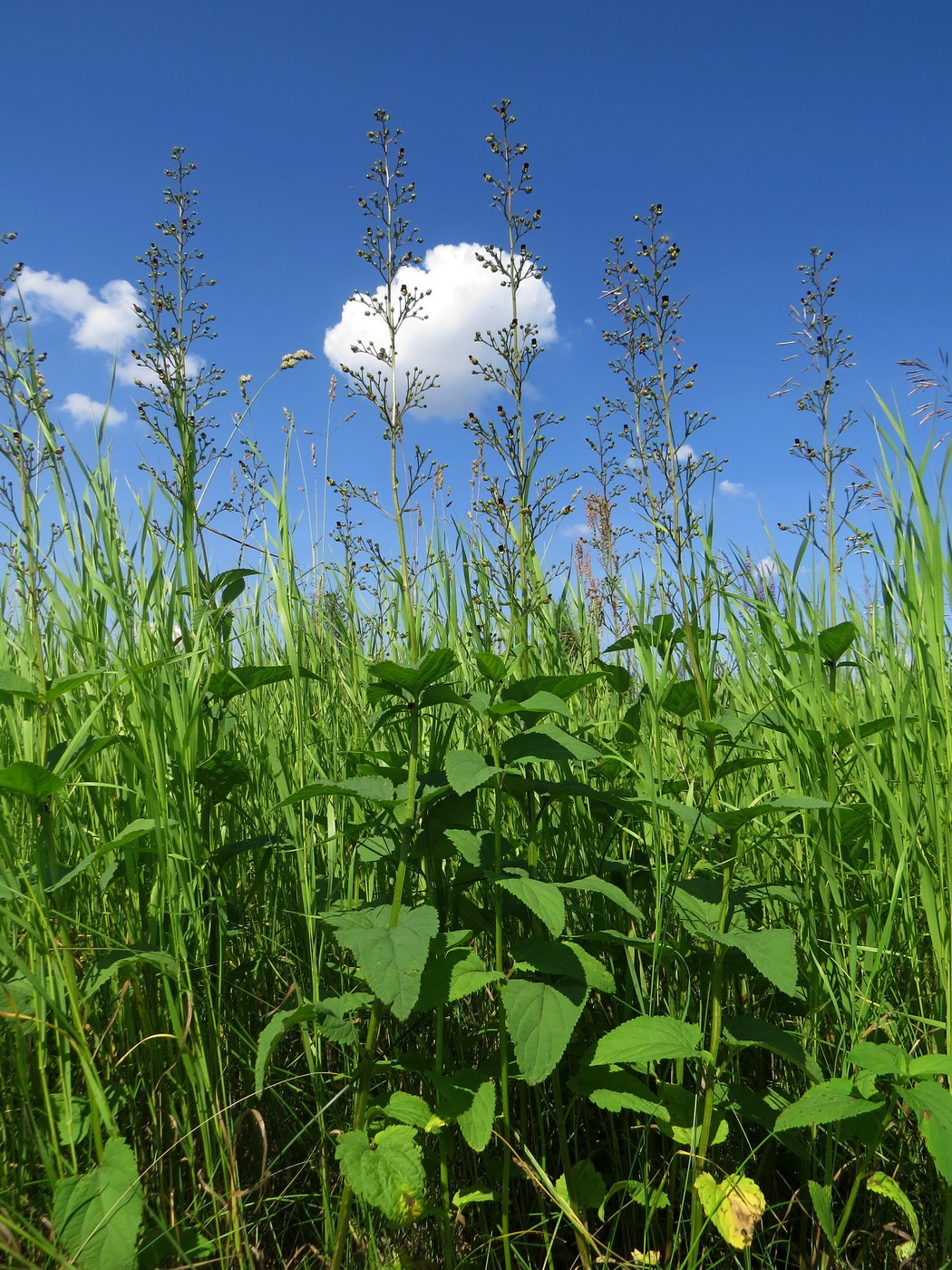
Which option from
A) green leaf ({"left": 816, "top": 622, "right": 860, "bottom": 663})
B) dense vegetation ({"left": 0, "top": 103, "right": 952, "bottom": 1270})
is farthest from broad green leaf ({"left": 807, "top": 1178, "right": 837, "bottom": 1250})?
green leaf ({"left": 816, "top": 622, "right": 860, "bottom": 663})

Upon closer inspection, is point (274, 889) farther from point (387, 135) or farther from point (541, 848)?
point (387, 135)

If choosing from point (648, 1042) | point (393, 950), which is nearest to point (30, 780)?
point (393, 950)

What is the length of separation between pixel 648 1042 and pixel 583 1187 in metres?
0.38

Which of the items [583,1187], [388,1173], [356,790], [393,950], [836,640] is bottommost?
[583,1187]

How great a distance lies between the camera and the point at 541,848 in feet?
5.85

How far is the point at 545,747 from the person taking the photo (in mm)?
1288

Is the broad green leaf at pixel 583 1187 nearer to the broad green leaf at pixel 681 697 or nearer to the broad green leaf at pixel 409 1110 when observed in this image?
the broad green leaf at pixel 409 1110

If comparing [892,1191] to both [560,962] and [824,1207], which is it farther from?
[560,962]

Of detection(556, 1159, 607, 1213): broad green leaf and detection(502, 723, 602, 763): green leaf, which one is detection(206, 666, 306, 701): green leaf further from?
detection(556, 1159, 607, 1213): broad green leaf

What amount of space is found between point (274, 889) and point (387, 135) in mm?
2006

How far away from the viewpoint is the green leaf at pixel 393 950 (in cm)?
105

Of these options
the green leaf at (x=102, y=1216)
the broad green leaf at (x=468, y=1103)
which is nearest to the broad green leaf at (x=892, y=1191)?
the broad green leaf at (x=468, y=1103)

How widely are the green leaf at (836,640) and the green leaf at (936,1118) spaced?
2.70ft

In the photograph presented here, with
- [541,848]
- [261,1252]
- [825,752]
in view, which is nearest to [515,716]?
[541,848]
